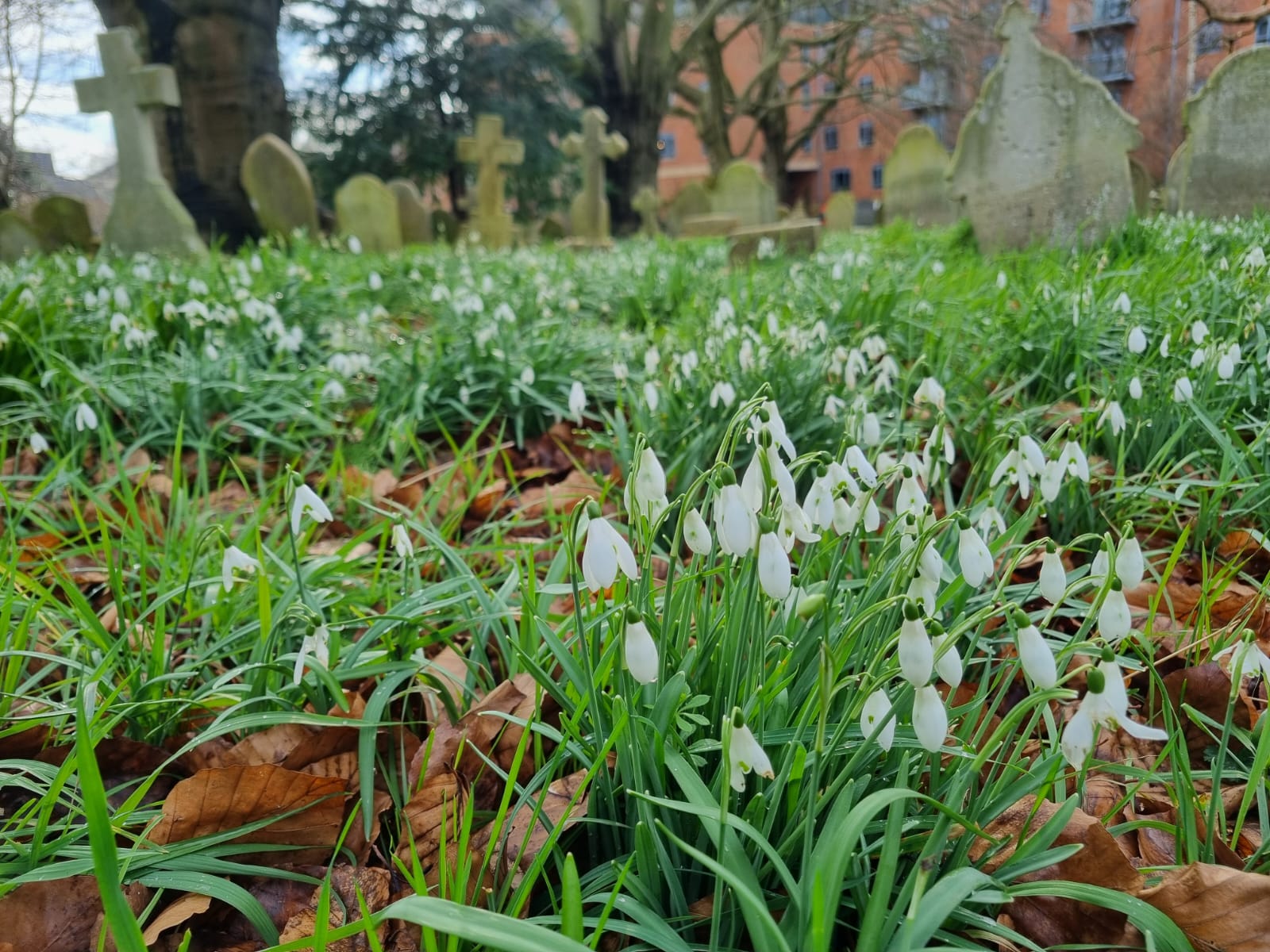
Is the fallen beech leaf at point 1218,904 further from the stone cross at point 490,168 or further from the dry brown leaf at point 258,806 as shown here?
the stone cross at point 490,168

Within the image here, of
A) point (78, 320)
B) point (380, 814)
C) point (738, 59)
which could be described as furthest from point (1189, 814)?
point (738, 59)

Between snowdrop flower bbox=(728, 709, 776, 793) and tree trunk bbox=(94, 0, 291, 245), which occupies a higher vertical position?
tree trunk bbox=(94, 0, 291, 245)

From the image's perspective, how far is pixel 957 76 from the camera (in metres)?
25.7

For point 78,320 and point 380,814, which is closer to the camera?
point 380,814

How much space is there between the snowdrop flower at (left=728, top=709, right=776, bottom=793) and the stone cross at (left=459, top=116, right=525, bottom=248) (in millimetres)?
10911

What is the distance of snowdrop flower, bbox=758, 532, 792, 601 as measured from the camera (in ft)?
3.15

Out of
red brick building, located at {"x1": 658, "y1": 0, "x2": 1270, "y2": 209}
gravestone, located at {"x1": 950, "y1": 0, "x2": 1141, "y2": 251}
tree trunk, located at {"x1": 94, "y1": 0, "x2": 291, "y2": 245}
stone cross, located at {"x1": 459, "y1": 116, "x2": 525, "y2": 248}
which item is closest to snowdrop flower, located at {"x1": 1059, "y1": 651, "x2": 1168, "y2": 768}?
gravestone, located at {"x1": 950, "y1": 0, "x2": 1141, "y2": 251}

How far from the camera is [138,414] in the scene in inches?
123

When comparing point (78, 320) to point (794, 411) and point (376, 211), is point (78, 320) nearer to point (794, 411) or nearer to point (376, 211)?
point (794, 411)

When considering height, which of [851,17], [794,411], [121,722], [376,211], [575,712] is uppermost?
[851,17]

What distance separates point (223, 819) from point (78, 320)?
11.1ft

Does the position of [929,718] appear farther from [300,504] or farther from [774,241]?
[774,241]

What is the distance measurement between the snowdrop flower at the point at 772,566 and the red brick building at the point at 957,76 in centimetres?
1040

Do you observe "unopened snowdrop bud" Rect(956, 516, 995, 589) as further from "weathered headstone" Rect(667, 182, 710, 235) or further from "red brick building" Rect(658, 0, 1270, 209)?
"weathered headstone" Rect(667, 182, 710, 235)
